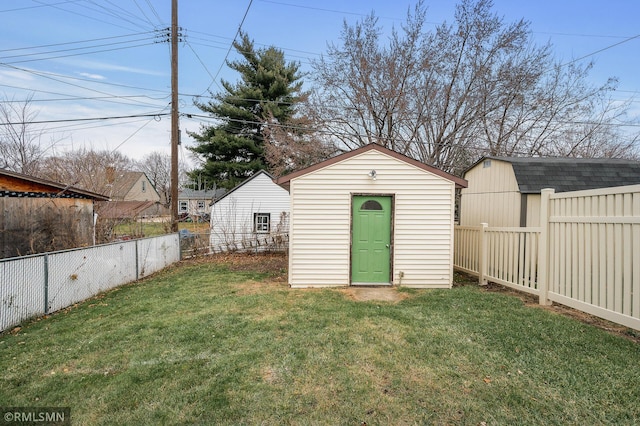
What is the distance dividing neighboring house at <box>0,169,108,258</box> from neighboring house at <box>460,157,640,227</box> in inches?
421

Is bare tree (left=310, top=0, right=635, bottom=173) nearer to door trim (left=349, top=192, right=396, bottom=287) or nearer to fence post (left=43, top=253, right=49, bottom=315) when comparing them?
door trim (left=349, top=192, right=396, bottom=287)

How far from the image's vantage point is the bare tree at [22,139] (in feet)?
39.7

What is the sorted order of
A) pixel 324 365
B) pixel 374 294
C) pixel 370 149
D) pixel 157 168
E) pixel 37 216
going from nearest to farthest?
pixel 324 365 < pixel 374 294 < pixel 370 149 < pixel 37 216 < pixel 157 168

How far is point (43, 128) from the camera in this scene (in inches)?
485

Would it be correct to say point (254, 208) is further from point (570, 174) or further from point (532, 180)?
point (570, 174)

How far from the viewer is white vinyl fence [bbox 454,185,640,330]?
11.8 feet

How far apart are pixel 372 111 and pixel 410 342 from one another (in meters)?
12.9

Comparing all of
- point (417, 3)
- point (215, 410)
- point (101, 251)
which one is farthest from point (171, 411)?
point (417, 3)

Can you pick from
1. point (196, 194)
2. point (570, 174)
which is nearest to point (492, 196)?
point (570, 174)

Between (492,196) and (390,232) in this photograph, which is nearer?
(390,232)

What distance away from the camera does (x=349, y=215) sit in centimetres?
663

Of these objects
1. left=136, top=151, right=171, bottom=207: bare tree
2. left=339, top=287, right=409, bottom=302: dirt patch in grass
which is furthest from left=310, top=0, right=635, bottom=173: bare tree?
left=136, top=151, right=171, bottom=207: bare tree

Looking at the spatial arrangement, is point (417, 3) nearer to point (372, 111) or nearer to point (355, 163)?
point (372, 111)

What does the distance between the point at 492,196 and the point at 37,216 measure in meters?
11.3
